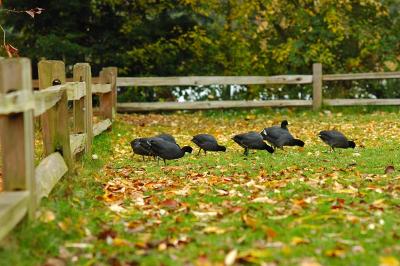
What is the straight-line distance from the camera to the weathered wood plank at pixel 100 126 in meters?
11.6

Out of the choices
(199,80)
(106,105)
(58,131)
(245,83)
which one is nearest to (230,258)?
(58,131)

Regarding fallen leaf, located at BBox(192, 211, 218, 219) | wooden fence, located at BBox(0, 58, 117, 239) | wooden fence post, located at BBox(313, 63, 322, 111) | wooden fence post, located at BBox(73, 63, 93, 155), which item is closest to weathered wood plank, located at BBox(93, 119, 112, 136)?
wooden fence post, located at BBox(73, 63, 93, 155)

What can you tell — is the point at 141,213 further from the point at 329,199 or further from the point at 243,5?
the point at 243,5

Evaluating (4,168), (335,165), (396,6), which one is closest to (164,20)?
(396,6)

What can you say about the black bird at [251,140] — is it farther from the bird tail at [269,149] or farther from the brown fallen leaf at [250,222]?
the brown fallen leaf at [250,222]

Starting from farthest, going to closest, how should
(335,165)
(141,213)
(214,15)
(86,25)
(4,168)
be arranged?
(214,15), (86,25), (335,165), (141,213), (4,168)

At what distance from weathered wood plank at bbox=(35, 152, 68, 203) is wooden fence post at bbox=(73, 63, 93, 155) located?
2553 millimetres

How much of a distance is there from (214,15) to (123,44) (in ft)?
14.1

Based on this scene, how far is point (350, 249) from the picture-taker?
14.9 feet

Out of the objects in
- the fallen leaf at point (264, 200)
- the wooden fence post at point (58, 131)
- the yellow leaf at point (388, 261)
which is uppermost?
the wooden fence post at point (58, 131)

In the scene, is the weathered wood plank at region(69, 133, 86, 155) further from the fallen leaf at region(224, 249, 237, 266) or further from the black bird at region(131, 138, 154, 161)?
the fallen leaf at region(224, 249, 237, 266)

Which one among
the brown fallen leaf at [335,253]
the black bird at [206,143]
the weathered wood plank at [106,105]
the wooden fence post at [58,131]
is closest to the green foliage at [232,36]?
the weathered wood plank at [106,105]

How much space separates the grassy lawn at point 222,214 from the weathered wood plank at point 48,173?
0.12 metres

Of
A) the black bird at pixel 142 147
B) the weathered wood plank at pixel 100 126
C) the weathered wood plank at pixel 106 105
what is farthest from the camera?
the weathered wood plank at pixel 106 105
